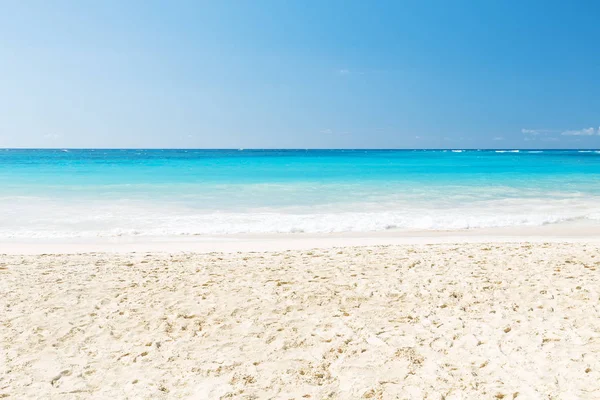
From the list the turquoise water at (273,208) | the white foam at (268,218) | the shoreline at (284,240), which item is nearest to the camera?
the shoreline at (284,240)

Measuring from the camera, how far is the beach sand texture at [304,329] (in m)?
4.03

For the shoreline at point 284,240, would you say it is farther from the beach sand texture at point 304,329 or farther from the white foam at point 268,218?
the beach sand texture at point 304,329

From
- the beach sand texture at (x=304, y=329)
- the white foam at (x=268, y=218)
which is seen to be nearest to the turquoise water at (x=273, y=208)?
the white foam at (x=268, y=218)

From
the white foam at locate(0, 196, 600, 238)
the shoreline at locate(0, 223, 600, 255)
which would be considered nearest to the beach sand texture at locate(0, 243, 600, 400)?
the shoreline at locate(0, 223, 600, 255)

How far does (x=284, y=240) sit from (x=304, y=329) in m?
5.89

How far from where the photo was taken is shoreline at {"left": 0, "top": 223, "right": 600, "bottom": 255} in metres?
9.77

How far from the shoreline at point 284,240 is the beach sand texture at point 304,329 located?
172cm

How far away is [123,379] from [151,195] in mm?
17696

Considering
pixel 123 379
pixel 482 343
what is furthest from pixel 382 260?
pixel 123 379

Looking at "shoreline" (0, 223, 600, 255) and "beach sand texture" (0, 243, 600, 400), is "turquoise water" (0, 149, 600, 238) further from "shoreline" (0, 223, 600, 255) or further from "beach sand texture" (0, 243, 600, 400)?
"beach sand texture" (0, 243, 600, 400)

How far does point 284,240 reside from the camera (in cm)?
1102

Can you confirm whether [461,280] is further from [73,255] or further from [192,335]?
[73,255]

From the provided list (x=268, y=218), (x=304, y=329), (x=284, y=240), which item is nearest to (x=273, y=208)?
(x=268, y=218)

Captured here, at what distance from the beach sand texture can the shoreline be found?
172 cm
